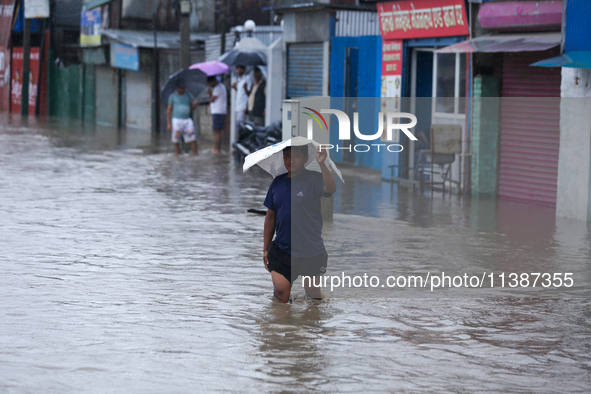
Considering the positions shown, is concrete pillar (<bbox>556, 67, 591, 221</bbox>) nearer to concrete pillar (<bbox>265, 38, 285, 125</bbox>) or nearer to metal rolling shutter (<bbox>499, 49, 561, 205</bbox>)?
metal rolling shutter (<bbox>499, 49, 561, 205</bbox>)

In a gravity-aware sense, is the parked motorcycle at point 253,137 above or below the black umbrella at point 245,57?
below

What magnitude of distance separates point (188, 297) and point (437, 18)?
9.02 meters

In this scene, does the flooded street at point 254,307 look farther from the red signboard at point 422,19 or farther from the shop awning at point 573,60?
the red signboard at point 422,19

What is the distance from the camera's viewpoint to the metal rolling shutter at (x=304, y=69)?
19.6m

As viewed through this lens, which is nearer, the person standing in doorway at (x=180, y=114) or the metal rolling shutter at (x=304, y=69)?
the person standing in doorway at (x=180, y=114)

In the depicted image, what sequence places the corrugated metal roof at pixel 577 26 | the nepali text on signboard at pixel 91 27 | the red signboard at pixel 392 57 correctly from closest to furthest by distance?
the corrugated metal roof at pixel 577 26, the red signboard at pixel 392 57, the nepali text on signboard at pixel 91 27

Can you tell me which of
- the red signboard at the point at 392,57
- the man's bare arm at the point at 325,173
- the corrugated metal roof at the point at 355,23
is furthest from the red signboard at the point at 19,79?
the man's bare arm at the point at 325,173

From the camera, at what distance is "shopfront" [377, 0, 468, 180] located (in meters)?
14.5

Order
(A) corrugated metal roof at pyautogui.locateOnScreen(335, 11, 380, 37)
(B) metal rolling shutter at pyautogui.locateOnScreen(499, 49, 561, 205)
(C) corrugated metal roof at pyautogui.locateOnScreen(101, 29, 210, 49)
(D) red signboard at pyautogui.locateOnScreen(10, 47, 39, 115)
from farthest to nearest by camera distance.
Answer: (D) red signboard at pyautogui.locateOnScreen(10, 47, 39, 115) → (C) corrugated metal roof at pyautogui.locateOnScreen(101, 29, 210, 49) → (A) corrugated metal roof at pyautogui.locateOnScreen(335, 11, 380, 37) → (B) metal rolling shutter at pyautogui.locateOnScreen(499, 49, 561, 205)

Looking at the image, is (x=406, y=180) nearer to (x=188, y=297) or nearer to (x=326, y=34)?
(x=326, y=34)

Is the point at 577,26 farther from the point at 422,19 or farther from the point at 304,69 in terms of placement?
the point at 304,69

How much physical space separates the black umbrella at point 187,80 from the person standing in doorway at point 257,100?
1.13 meters

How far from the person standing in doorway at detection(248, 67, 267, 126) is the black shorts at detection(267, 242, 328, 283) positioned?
12.9 m

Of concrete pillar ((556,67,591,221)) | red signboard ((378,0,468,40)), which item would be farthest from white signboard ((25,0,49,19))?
concrete pillar ((556,67,591,221))
